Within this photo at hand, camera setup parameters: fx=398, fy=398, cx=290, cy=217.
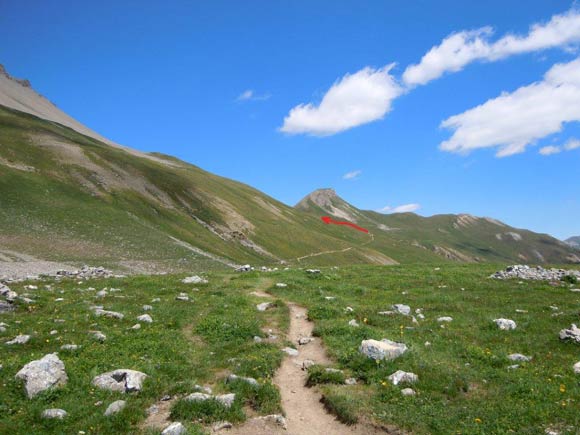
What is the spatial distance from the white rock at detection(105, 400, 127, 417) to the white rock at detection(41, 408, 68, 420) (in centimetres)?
103

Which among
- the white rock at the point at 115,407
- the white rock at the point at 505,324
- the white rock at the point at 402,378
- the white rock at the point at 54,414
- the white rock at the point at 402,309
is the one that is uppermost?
the white rock at the point at 505,324

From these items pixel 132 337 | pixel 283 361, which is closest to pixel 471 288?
pixel 283 361

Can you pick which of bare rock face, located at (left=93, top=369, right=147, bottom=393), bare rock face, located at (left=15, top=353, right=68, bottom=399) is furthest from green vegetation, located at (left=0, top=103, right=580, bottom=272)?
bare rock face, located at (left=93, top=369, right=147, bottom=393)

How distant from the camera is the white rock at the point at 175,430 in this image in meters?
9.50

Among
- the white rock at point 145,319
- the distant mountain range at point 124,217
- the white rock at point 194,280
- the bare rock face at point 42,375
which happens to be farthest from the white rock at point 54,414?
the distant mountain range at point 124,217

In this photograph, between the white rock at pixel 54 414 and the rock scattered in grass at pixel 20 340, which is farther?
the rock scattered in grass at pixel 20 340

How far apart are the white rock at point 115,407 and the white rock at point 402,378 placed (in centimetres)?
785

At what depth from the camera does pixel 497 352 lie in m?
14.6

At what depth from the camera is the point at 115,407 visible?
1056 cm

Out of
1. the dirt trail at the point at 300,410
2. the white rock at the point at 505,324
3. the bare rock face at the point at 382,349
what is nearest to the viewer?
the dirt trail at the point at 300,410

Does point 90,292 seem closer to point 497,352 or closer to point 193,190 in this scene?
point 497,352

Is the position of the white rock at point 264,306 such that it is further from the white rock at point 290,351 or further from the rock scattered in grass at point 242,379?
the rock scattered in grass at point 242,379

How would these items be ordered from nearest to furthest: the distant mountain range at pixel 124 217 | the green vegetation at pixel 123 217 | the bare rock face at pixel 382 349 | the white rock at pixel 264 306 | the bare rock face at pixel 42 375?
the bare rock face at pixel 42 375
the bare rock face at pixel 382 349
the white rock at pixel 264 306
the green vegetation at pixel 123 217
the distant mountain range at pixel 124 217

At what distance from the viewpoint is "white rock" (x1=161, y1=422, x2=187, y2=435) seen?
9.50 meters
